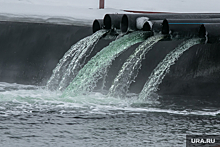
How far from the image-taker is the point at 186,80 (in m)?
10.4

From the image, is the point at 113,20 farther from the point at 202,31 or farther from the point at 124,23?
the point at 202,31

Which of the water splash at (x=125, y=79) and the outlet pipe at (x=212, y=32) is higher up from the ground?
the outlet pipe at (x=212, y=32)

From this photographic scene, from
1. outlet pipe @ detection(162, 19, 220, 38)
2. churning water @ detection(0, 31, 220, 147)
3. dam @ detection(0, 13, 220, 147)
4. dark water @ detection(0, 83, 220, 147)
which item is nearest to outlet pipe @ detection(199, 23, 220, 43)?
dam @ detection(0, 13, 220, 147)

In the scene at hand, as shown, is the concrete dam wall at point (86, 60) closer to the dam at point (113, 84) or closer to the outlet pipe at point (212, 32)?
the dam at point (113, 84)

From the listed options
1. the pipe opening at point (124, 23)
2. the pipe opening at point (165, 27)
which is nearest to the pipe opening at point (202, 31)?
the pipe opening at point (165, 27)

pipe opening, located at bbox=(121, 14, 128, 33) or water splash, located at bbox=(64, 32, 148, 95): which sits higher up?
pipe opening, located at bbox=(121, 14, 128, 33)

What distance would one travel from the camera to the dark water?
605 centimetres

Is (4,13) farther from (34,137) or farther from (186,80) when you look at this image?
(34,137)

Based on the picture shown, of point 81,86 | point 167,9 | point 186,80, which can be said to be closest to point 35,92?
point 81,86

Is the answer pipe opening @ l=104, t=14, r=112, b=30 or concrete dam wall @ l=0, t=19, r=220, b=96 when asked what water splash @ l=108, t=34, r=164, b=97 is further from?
pipe opening @ l=104, t=14, r=112, b=30

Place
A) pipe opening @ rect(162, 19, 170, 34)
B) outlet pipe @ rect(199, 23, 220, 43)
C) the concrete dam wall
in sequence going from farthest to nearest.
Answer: the concrete dam wall → pipe opening @ rect(162, 19, 170, 34) → outlet pipe @ rect(199, 23, 220, 43)

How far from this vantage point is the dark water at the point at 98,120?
6.05 metres

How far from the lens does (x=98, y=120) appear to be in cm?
717

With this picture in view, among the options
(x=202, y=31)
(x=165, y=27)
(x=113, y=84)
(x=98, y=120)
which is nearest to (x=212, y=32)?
(x=202, y=31)
